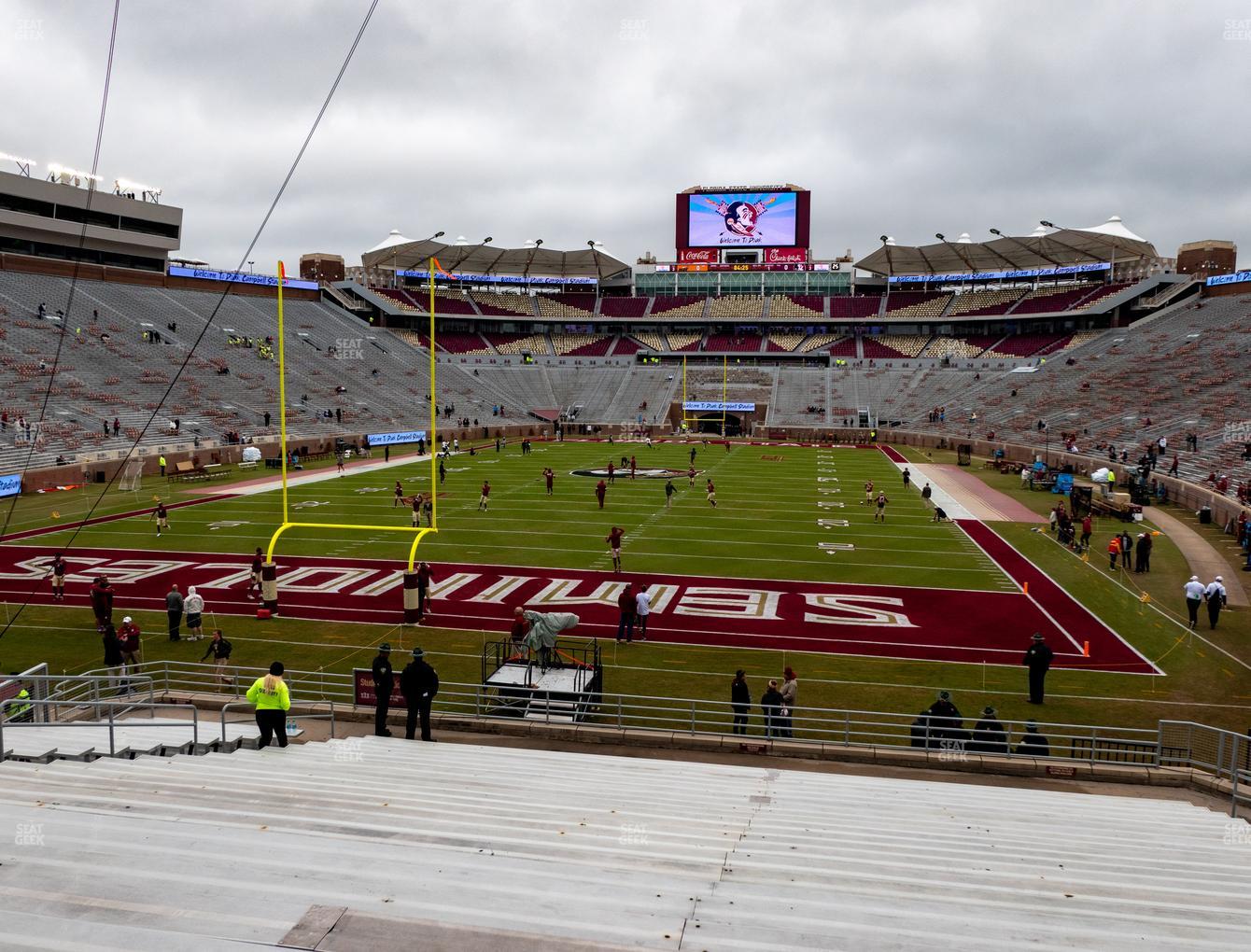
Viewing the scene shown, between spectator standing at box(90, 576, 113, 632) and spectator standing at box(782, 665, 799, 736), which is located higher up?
spectator standing at box(90, 576, 113, 632)

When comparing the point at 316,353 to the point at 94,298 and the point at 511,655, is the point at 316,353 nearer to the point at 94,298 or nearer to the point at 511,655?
the point at 94,298

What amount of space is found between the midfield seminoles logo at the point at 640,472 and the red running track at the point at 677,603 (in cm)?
1852

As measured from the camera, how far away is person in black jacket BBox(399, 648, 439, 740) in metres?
10.1

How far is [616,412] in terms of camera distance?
7481cm

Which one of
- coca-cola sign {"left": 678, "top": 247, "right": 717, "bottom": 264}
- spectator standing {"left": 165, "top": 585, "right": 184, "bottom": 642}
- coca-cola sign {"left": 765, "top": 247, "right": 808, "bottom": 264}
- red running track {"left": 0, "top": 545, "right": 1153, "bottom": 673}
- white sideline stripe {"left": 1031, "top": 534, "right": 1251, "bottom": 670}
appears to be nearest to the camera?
white sideline stripe {"left": 1031, "top": 534, "right": 1251, "bottom": 670}

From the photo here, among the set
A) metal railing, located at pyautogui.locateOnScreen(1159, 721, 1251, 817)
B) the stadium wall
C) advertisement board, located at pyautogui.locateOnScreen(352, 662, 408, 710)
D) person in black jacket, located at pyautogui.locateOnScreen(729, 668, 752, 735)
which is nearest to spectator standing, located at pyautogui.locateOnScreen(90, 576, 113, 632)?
advertisement board, located at pyautogui.locateOnScreen(352, 662, 408, 710)

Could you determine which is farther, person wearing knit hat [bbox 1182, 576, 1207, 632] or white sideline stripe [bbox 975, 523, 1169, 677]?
person wearing knit hat [bbox 1182, 576, 1207, 632]

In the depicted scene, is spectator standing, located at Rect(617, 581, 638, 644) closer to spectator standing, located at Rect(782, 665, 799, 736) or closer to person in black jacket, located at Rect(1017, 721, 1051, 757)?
spectator standing, located at Rect(782, 665, 799, 736)

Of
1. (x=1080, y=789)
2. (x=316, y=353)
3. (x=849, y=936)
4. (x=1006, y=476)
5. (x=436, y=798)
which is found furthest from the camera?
(x=316, y=353)

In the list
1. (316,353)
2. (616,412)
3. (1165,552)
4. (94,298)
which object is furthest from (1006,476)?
(94,298)

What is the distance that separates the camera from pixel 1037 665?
1267cm

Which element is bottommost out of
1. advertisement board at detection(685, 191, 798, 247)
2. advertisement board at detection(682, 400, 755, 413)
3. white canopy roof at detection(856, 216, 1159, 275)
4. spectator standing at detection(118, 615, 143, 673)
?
spectator standing at detection(118, 615, 143, 673)

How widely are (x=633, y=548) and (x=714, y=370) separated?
60609mm

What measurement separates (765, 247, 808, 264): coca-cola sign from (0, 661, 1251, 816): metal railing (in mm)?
84901
